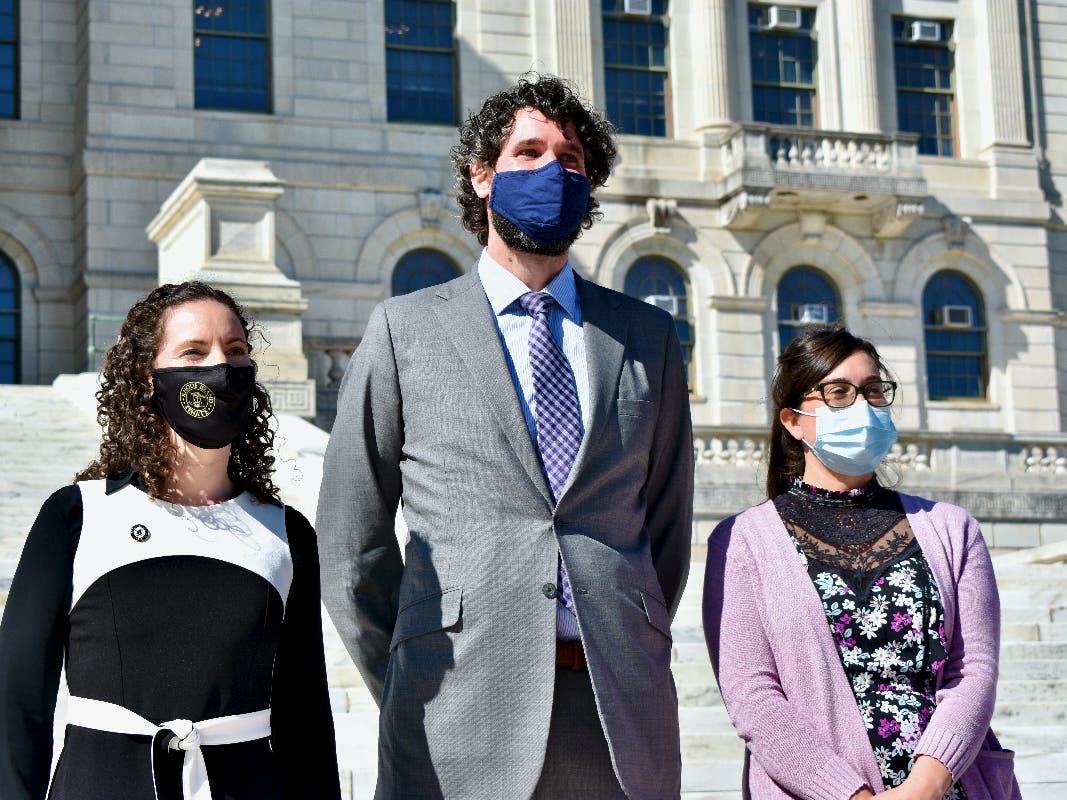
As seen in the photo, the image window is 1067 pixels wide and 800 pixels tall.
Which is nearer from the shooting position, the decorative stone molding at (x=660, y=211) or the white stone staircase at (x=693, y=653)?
the white stone staircase at (x=693, y=653)

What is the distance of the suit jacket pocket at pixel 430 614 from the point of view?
14.2ft

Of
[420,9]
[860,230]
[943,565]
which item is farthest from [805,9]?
[943,565]

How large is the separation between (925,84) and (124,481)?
26.8 m

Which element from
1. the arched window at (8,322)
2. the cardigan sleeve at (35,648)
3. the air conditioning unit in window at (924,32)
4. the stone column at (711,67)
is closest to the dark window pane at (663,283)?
the stone column at (711,67)

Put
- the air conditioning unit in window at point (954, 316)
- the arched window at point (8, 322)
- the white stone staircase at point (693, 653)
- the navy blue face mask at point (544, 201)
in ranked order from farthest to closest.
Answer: the air conditioning unit in window at point (954, 316) < the arched window at point (8, 322) < the white stone staircase at point (693, 653) < the navy blue face mask at point (544, 201)

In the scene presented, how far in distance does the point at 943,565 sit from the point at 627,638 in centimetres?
109

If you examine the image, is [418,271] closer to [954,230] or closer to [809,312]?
[809,312]

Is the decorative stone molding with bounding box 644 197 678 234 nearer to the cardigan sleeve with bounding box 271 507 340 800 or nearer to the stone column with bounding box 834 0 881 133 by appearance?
the stone column with bounding box 834 0 881 133

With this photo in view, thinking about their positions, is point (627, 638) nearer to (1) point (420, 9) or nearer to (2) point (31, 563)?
(2) point (31, 563)

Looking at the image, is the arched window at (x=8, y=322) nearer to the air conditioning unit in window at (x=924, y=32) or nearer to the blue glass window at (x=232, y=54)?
the blue glass window at (x=232, y=54)

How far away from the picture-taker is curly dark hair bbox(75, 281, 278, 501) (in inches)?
168

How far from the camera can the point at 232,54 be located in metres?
26.0

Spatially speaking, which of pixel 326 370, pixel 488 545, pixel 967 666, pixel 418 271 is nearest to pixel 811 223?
pixel 418 271

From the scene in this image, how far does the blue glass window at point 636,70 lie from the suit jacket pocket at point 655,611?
23.7 meters
